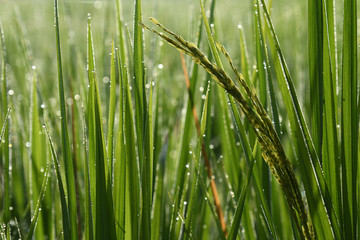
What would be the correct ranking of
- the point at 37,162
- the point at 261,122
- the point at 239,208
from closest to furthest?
the point at 261,122 < the point at 239,208 < the point at 37,162

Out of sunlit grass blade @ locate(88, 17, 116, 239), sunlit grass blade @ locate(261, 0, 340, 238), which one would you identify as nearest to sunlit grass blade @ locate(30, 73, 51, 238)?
sunlit grass blade @ locate(88, 17, 116, 239)

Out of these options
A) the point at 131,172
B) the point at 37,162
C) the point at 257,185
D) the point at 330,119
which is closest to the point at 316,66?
the point at 330,119

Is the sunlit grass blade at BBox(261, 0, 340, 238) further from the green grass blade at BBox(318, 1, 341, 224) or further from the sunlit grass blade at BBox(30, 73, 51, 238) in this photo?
the sunlit grass blade at BBox(30, 73, 51, 238)

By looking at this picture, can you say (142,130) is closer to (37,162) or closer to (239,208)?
(239,208)

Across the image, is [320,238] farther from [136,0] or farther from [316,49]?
[136,0]

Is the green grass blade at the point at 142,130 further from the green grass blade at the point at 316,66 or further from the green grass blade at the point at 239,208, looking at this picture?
the green grass blade at the point at 316,66

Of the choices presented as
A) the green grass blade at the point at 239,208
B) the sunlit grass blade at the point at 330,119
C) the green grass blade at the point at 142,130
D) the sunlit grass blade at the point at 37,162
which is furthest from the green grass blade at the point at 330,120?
the sunlit grass blade at the point at 37,162
